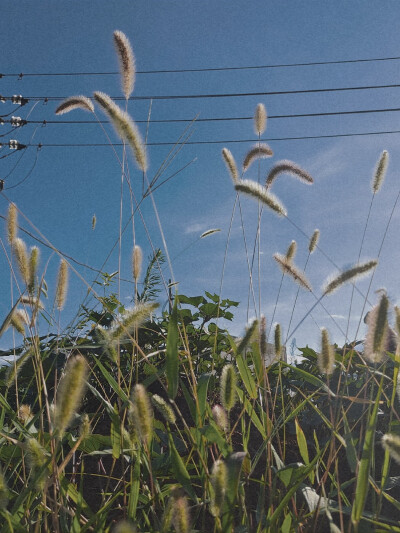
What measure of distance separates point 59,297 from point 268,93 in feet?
42.7

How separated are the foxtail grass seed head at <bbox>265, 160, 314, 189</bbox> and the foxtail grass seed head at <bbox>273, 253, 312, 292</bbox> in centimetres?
39

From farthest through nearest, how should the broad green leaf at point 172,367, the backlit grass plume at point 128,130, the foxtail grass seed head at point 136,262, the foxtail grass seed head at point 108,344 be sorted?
the foxtail grass seed head at point 136,262 → the backlit grass plume at point 128,130 → the foxtail grass seed head at point 108,344 → the broad green leaf at point 172,367

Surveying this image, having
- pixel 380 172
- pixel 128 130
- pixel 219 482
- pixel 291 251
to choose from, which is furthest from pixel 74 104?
pixel 219 482

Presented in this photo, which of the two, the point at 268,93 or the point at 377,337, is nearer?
the point at 377,337

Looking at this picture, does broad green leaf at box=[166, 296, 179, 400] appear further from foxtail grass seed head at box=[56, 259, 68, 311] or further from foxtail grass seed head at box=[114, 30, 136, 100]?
foxtail grass seed head at box=[114, 30, 136, 100]

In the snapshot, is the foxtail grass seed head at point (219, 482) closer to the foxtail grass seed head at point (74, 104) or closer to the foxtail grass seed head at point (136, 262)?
the foxtail grass seed head at point (136, 262)

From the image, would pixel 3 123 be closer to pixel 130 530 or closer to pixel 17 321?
pixel 17 321

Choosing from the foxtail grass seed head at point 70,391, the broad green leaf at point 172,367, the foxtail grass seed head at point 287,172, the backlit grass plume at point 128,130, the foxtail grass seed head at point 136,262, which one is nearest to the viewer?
the foxtail grass seed head at point 70,391

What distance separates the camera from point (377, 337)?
1011 millimetres

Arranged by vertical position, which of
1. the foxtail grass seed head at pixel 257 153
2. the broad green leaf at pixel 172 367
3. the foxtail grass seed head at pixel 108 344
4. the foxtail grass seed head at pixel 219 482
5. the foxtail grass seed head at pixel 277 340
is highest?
the foxtail grass seed head at pixel 257 153

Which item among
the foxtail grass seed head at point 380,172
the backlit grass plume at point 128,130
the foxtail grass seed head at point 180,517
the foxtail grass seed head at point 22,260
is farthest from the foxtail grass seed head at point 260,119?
the foxtail grass seed head at point 180,517

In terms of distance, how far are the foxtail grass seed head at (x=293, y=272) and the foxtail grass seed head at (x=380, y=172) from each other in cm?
42

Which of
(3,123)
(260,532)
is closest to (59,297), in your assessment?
(260,532)

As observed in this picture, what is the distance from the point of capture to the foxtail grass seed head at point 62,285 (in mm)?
1405
